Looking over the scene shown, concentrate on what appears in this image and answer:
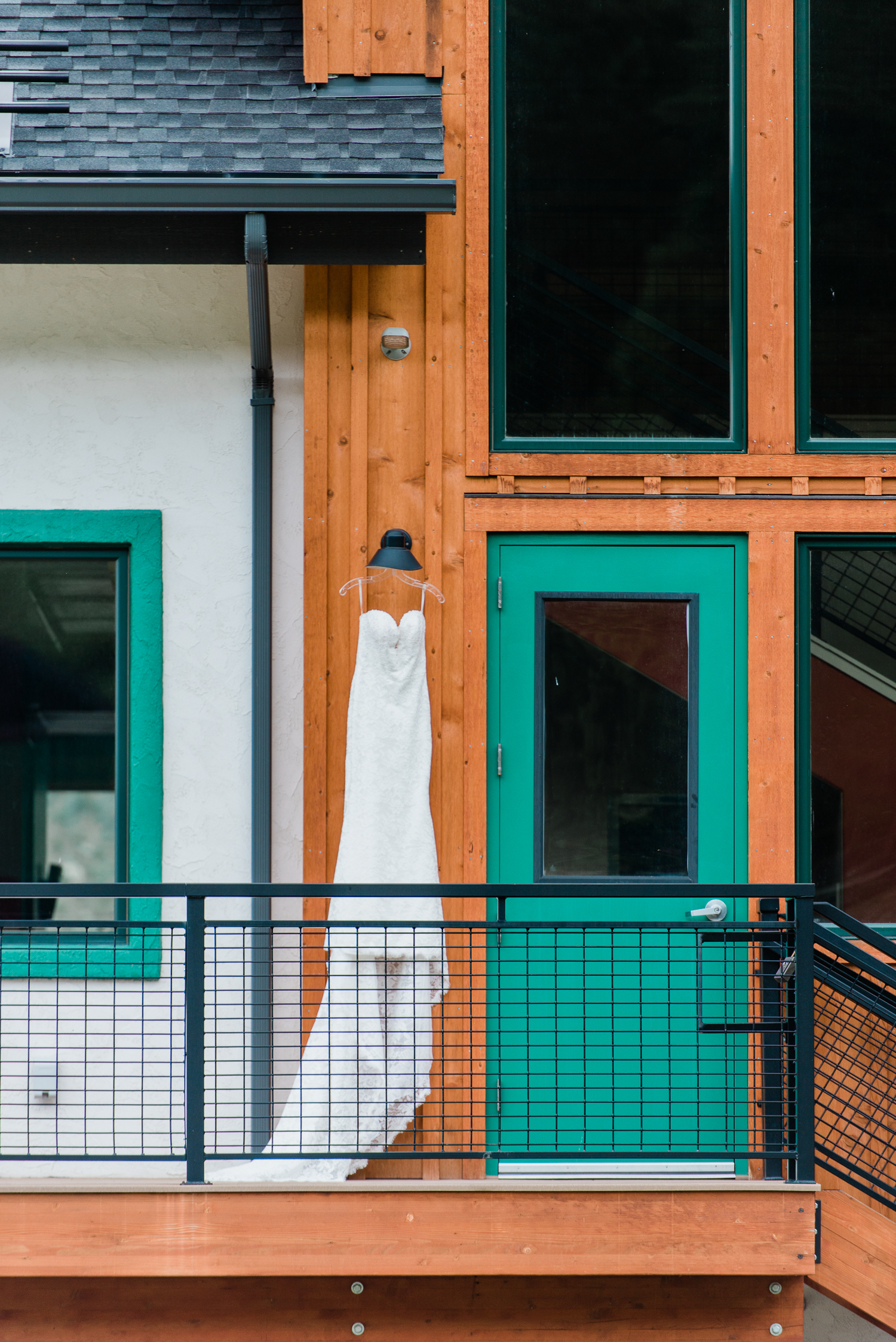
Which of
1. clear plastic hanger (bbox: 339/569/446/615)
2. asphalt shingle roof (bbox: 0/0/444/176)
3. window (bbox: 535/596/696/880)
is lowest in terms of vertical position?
window (bbox: 535/596/696/880)

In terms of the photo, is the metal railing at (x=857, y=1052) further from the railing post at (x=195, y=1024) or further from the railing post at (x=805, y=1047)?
the railing post at (x=195, y=1024)

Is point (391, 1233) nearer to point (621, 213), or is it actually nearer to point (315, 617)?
point (315, 617)

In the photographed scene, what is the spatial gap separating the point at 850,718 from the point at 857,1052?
1370mm

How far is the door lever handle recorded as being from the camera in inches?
185

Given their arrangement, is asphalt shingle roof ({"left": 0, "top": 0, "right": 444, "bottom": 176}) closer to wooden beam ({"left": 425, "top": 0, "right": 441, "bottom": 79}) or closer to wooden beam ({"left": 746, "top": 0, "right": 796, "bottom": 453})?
wooden beam ({"left": 425, "top": 0, "right": 441, "bottom": 79})

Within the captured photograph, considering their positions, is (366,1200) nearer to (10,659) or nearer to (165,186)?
(10,659)

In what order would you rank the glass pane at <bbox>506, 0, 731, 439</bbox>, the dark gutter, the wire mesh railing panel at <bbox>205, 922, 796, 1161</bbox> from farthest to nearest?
the glass pane at <bbox>506, 0, 731, 439</bbox> < the dark gutter < the wire mesh railing panel at <bbox>205, 922, 796, 1161</bbox>

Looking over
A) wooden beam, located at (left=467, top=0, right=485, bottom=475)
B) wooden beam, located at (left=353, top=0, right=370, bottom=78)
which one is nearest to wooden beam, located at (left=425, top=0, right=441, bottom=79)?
wooden beam, located at (left=467, top=0, right=485, bottom=475)

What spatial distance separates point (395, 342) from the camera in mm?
4816

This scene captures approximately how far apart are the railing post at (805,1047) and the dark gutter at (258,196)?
2947mm

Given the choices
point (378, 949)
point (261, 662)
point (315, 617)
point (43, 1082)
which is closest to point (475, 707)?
point (315, 617)

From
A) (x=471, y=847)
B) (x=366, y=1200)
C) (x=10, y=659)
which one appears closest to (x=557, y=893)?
(x=471, y=847)

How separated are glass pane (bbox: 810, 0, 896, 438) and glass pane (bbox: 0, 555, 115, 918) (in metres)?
3.27

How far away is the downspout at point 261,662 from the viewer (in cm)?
472
